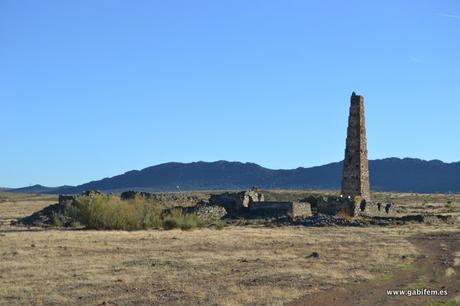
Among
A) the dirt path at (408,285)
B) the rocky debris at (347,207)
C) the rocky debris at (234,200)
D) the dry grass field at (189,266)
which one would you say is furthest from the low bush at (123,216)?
the dirt path at (408,285)

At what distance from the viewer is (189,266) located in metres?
19.4

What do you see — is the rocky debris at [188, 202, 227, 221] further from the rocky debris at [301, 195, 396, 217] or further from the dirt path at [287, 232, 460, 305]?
the dirt path at [287, 232, 460, 305]

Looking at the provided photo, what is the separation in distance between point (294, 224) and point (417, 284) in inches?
896

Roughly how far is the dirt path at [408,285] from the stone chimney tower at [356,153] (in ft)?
83.7

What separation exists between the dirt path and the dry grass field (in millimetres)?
293

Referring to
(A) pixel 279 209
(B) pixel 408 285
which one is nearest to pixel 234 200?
(A) pixel 279 209

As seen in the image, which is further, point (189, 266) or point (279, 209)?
point (279, 209)

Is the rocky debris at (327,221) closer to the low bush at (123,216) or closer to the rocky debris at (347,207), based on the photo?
the rocky debris at (347,207)

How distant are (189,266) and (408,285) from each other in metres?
6.10

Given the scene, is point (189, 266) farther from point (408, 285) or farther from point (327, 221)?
point (327, 221)

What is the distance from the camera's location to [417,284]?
16375 mm

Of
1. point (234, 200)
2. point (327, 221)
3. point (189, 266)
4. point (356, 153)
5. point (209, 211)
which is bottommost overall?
point (189, 266)

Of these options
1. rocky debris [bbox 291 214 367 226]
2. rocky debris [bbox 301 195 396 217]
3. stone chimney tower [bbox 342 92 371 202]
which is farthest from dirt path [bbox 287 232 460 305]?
stone chimney tower [bbox 342 92 371 202]

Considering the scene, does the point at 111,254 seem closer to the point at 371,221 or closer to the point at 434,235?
the point at 434,235
